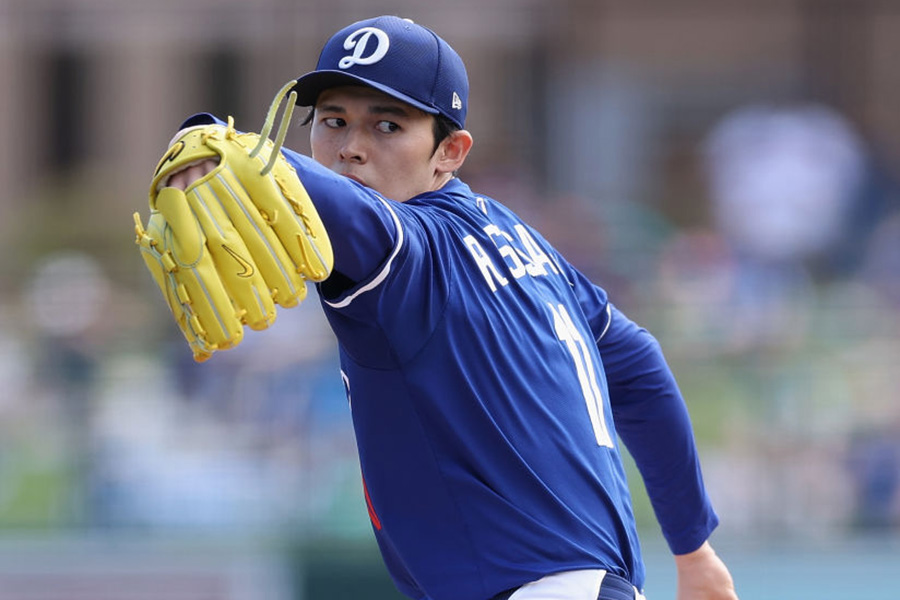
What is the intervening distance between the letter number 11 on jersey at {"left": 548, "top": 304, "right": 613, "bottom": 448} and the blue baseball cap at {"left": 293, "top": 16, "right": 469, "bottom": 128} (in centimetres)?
48

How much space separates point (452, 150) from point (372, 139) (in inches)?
10.3

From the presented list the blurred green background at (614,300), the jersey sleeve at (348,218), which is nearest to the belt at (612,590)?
the jersey sleeve at (348,218)

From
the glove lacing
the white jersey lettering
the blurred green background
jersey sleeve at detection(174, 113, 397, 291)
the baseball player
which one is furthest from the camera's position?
the blurred green background

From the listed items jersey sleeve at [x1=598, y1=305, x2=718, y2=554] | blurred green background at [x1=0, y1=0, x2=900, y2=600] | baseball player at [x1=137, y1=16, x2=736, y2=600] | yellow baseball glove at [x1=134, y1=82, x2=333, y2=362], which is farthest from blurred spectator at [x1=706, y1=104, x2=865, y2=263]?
yellow baseball glove at [x1=134, y1=82, x2=333, y2=362]

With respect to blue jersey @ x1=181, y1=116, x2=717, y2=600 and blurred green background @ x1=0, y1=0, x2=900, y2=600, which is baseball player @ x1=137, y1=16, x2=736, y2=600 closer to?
blue jersey @ x1=181, y1=116, x2=717, y2=600

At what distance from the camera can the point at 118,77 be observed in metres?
15.1

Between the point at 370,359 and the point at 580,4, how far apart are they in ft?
39.5

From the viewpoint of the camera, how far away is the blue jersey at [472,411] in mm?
2662

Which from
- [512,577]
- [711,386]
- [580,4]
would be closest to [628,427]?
[512,577]

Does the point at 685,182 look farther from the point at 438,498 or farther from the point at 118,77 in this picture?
the point at 438,498

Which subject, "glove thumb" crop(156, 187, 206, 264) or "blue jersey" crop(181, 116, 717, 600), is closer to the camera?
"glove thumb" crop(156, 187, 206, 264)

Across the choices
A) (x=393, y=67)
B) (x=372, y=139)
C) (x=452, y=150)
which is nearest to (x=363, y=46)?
(x=393, y=67)

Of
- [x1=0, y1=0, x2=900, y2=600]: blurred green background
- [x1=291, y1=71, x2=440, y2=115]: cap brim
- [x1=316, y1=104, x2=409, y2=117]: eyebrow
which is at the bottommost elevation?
[x1=0, y1=0, x2=900, y2=600]: blurred green background

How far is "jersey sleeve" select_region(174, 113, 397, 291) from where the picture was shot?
7.90ft
